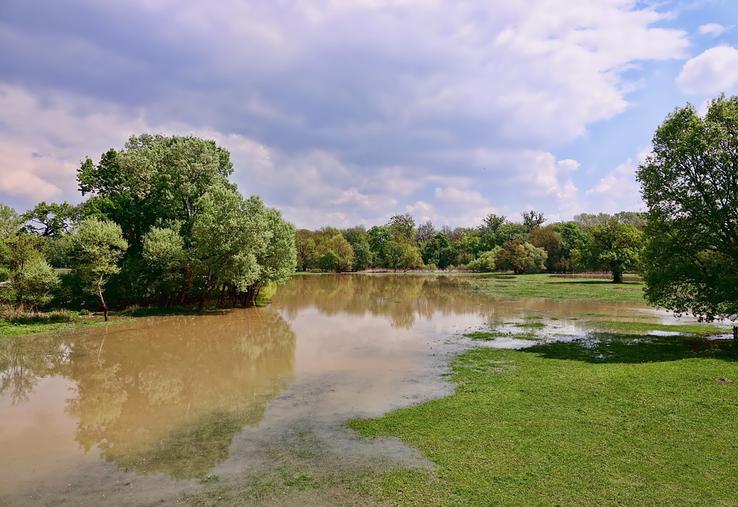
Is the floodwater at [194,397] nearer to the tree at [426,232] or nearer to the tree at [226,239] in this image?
the tree at [226,239]

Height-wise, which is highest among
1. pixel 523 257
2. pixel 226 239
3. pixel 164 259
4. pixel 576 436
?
pixel 226 239

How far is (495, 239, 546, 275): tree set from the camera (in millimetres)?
92438

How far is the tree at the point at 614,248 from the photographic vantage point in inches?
2440

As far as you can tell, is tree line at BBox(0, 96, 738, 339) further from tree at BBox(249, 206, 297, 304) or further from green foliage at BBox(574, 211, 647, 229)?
green foliage at BBox(574, 211, 647, 229)

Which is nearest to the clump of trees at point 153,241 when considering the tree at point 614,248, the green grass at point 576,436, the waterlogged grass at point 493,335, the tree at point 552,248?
the waterlogged grass at point 493,335

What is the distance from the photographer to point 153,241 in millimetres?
33688

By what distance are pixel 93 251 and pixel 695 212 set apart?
35.2 metres

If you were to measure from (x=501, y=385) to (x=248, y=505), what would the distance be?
9394 mm

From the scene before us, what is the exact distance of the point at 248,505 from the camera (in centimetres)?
795

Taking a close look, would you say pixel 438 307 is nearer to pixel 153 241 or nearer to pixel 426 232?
pixel 153 241

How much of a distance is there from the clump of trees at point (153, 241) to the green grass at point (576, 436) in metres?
24.6

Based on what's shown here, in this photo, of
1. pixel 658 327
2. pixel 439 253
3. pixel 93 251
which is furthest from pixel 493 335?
pixel 439 253

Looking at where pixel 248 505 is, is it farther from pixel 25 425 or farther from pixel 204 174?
pixel 204 174

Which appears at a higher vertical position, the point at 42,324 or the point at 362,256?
the point at 362,256
